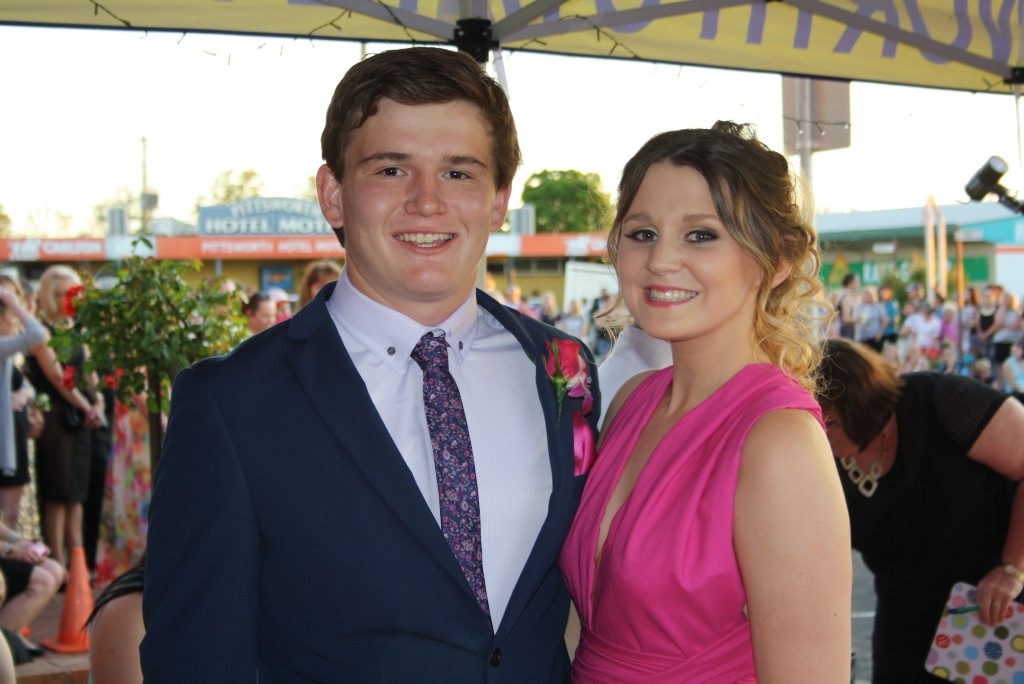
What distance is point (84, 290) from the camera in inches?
196

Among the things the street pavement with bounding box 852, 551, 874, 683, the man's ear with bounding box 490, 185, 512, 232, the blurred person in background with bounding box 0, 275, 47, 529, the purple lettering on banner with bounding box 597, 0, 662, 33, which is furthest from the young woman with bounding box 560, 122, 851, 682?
the blurred person in background with bounding box 0, 275, 47, 529

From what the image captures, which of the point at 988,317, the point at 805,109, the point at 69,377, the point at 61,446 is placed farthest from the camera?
the point at 988,317

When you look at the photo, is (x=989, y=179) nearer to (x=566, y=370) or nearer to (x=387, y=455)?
(x=566, y=370)

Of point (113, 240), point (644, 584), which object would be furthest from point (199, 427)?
point (113, 240)

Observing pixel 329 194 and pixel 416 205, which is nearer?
pixel 416 205

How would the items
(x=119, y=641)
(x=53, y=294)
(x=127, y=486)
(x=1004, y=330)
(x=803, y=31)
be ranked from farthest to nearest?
(x=1004, y=330), (x=53, y=294), (x=127, y=486), (x=803, y=31), (x=119, y=641)

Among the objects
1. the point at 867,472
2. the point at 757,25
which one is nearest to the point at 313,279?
the point at 757,25

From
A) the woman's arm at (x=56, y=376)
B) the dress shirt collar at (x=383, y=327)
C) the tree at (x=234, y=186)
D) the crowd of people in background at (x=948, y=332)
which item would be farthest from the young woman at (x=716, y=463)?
the tree at (x=234, y=186)

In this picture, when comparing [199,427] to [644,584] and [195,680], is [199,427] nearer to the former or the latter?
[195,680]

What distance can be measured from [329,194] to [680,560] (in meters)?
1.04

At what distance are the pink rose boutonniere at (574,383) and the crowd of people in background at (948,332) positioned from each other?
1070 centimetres

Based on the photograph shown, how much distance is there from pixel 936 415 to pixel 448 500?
6.13 ft

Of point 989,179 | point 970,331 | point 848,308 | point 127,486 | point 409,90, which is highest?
point 989,179

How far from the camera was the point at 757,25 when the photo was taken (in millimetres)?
4844
